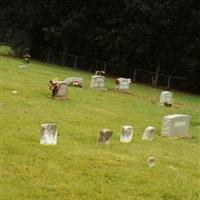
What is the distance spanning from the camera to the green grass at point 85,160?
9.27m

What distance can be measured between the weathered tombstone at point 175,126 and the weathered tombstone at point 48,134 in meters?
5.18

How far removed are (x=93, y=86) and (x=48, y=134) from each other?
1706 cm

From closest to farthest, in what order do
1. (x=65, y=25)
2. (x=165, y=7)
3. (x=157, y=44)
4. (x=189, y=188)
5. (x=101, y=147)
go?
(x=189, y=188) < (x=101, y=147) < (x=165, y=7) < (x=157, y=44) < (x=65, y=25)

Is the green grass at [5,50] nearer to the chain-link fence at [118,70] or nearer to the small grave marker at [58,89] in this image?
the chain-link fence at [118,70]

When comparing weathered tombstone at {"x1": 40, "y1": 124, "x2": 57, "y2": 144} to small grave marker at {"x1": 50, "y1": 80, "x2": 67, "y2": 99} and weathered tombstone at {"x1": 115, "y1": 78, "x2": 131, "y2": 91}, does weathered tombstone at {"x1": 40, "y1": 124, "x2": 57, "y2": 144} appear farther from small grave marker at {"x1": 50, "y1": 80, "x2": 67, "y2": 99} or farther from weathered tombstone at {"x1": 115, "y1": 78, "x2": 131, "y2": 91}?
weathered tombstone at {"x1": 115, "y1": 78, "x2": 131, "y2": 91}

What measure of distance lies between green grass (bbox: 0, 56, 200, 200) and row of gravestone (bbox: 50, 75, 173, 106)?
2102 millimetres

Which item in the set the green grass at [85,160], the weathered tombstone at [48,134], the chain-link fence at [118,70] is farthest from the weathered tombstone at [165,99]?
the chain-link fence at [118,70]

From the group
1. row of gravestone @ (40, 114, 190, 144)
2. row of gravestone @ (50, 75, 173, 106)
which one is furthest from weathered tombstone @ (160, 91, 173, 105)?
row of gravestone @ (40, 114, 190, 144)

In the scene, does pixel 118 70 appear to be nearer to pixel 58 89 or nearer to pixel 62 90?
pixel 62 90

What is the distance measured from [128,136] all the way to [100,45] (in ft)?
116

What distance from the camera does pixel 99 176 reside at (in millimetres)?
10133

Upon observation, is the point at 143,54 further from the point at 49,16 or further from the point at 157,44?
the point at 49,16

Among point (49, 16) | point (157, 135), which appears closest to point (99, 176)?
point (157, 135)

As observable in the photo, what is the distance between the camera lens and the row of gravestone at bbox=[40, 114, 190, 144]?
1178 centimetres
